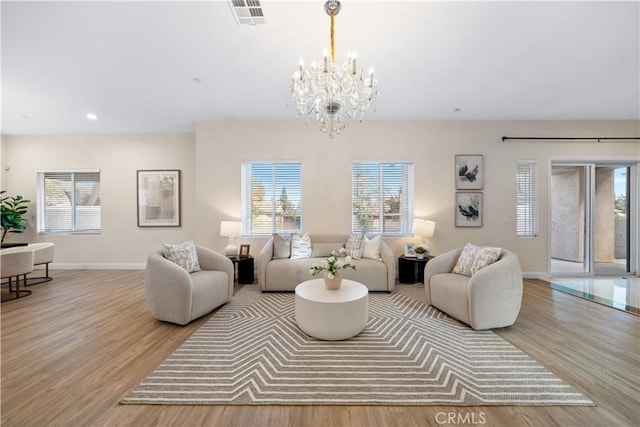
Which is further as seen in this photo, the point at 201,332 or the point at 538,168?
the point at 538,168

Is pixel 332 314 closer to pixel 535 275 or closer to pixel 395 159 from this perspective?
pixel 395 159

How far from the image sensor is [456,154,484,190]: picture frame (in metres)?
4.66

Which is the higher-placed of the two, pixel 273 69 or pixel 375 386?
pixel 273 69

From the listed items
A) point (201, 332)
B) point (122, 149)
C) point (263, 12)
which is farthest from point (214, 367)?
point (122, 149)

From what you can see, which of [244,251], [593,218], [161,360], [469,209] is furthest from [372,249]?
[593,218]

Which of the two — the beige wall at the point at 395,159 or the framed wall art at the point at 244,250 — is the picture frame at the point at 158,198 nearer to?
the beige wall at the point at 395,159

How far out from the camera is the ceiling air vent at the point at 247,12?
194cm

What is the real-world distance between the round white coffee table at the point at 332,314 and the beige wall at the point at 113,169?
4104 mm

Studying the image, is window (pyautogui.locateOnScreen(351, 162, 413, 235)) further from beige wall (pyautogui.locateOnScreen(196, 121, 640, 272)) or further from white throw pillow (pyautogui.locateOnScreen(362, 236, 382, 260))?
white throw pillow (pyautogui.locateOnScreen(362, 236, 382, 260))

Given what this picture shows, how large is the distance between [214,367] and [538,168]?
241 inches

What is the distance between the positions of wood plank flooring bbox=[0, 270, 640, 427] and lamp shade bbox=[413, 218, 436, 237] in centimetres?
158

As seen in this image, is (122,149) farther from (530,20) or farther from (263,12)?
(530,20)

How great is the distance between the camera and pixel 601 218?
16.2 feet

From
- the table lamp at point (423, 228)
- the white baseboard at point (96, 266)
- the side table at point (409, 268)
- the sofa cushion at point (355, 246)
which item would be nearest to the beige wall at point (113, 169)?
the white baseboard at point (96, 266)
